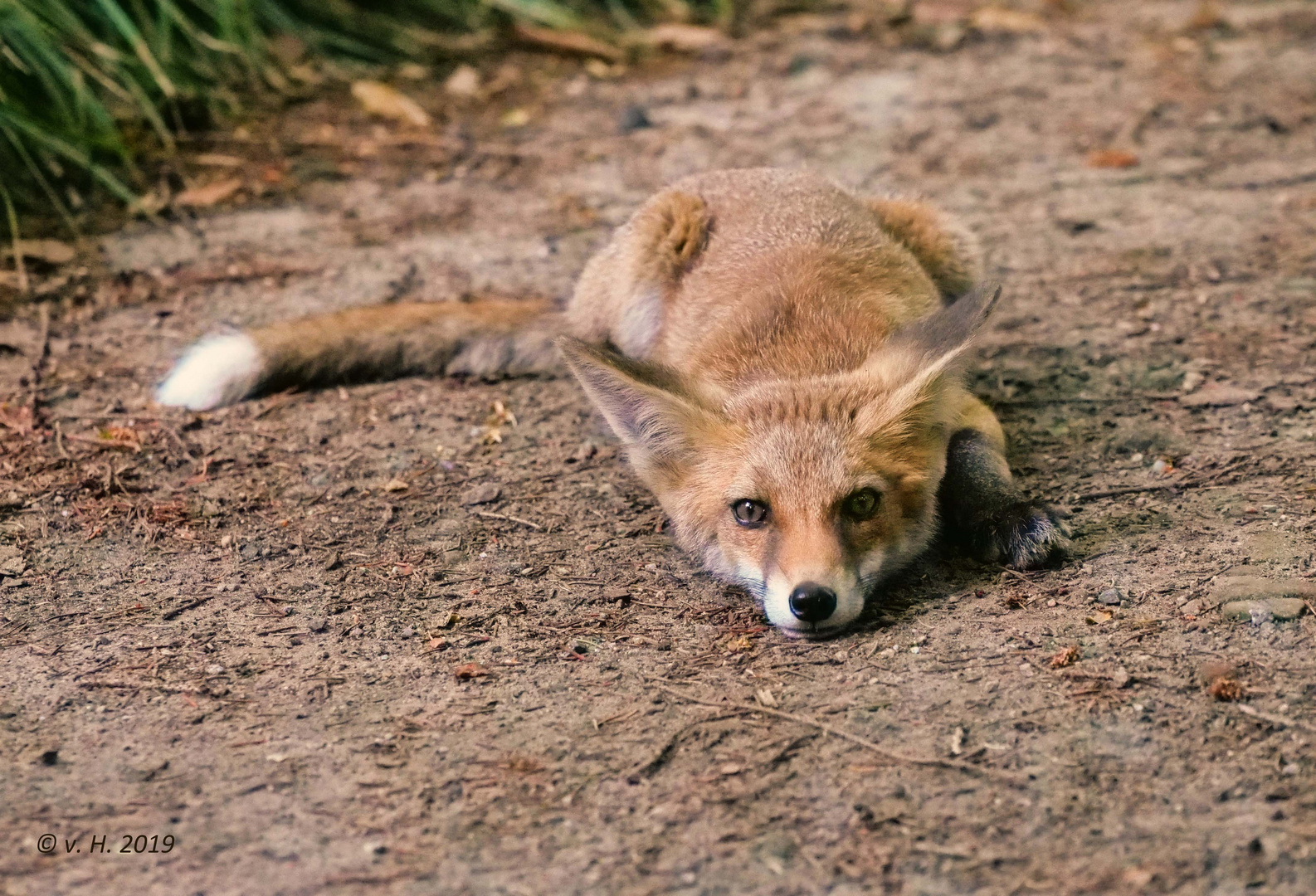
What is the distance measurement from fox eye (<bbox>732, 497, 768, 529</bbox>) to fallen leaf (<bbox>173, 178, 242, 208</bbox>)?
14.5 feet

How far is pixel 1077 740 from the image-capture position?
309cm

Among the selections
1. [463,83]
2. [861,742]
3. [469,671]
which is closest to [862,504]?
[861,742]

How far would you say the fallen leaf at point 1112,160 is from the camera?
7.18m

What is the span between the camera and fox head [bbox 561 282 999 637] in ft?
12.1

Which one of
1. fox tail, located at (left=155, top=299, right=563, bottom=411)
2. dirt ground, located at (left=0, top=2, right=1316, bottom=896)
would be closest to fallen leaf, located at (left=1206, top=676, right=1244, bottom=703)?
dirt ground, located at (left=0, top=2, right=1316, bottom=896)

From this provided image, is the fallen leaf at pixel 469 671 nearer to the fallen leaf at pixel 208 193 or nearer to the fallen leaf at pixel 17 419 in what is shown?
the fallen leaf at pixel 17 419

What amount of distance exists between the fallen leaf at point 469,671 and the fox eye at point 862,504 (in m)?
1.25

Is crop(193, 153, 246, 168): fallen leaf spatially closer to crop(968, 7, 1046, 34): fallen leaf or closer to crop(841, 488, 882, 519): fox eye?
crop(841, 488, 882, 519): fox eye

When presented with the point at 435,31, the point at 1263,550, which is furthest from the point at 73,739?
the point at 435,31

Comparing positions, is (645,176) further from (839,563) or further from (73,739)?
(73,739)

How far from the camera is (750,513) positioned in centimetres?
388

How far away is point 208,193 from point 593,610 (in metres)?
4.35

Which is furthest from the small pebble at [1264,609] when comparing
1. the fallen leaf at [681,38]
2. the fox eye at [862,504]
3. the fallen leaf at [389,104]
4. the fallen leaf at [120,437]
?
the fallen leaf at [681,38]
